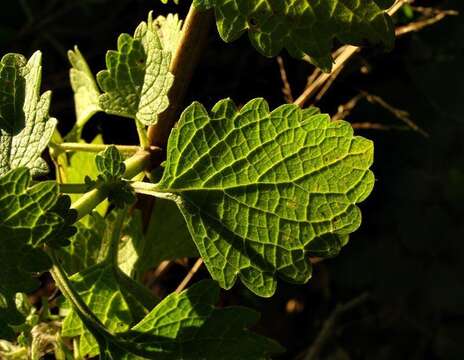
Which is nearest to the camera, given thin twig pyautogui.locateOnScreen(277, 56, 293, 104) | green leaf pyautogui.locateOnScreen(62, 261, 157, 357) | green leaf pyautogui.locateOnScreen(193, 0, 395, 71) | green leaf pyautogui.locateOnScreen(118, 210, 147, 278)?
green leaf pyautogui.locateOnScreen(193, 0, 395, 71)

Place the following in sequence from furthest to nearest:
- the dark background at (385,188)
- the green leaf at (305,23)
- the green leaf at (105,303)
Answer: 1. the dark background at (385,188)
2. the green leaf at (105,303)
3. the green leaf at (305,23)

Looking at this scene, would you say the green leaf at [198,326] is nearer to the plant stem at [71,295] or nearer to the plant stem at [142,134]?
the plant stem at [71,295]

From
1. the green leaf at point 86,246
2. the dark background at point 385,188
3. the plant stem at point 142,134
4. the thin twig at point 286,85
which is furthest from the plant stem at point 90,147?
the dark background at point 385,188

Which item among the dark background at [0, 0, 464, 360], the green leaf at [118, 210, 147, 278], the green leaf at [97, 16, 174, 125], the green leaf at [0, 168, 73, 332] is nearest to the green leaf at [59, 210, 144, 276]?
the green leaf at [118, 210, 147, 278]

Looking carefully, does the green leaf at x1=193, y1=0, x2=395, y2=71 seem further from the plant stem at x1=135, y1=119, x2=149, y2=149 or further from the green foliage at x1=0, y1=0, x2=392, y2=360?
the plant stem at x1=135, y1=119, x2=149, y2=149

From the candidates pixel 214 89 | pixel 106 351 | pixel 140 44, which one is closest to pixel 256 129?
pixel 140 44

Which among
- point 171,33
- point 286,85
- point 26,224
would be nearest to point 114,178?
point 26,224

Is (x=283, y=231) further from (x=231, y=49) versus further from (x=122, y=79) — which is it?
(x=231, y=49)
